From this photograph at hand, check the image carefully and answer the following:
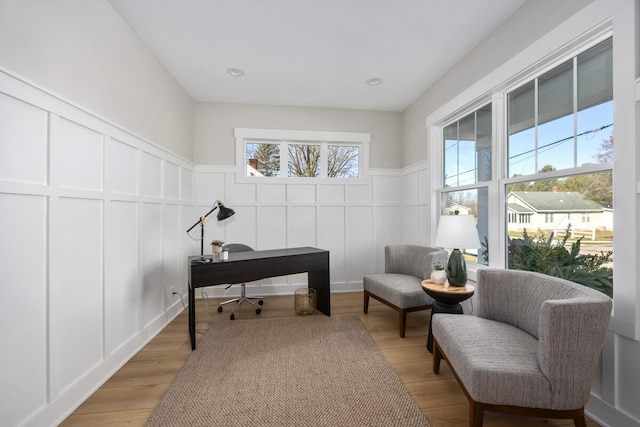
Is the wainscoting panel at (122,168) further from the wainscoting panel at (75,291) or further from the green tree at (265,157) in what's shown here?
the green tree at (265,157)

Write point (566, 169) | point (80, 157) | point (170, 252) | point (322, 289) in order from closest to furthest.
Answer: point (80, 157) → point (566, 169) → point (170, 252) → point (322, 289)

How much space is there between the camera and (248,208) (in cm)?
383

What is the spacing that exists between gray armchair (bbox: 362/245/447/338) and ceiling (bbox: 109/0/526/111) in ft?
6.40

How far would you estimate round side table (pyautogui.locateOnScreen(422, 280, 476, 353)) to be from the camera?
6.90 feet

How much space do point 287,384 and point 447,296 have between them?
1.32m

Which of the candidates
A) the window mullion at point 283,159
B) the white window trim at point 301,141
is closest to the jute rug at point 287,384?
the white window trim at point 301,141

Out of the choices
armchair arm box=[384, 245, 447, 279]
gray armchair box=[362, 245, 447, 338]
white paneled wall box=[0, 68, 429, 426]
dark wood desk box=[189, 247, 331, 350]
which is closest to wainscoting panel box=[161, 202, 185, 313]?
white paneled wall box=[0, 68, 429, 426]

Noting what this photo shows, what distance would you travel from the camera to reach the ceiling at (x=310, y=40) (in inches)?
81.3

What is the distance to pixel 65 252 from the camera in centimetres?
159

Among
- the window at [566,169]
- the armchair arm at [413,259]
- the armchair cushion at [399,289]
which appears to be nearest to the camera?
the window at [566,169]

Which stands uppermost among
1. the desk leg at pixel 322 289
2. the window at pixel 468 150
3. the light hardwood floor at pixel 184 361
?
the window at pixel 468 150

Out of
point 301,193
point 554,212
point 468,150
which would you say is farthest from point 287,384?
point 468,150

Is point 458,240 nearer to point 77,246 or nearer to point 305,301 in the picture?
point 305,301

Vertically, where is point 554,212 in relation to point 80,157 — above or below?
below
